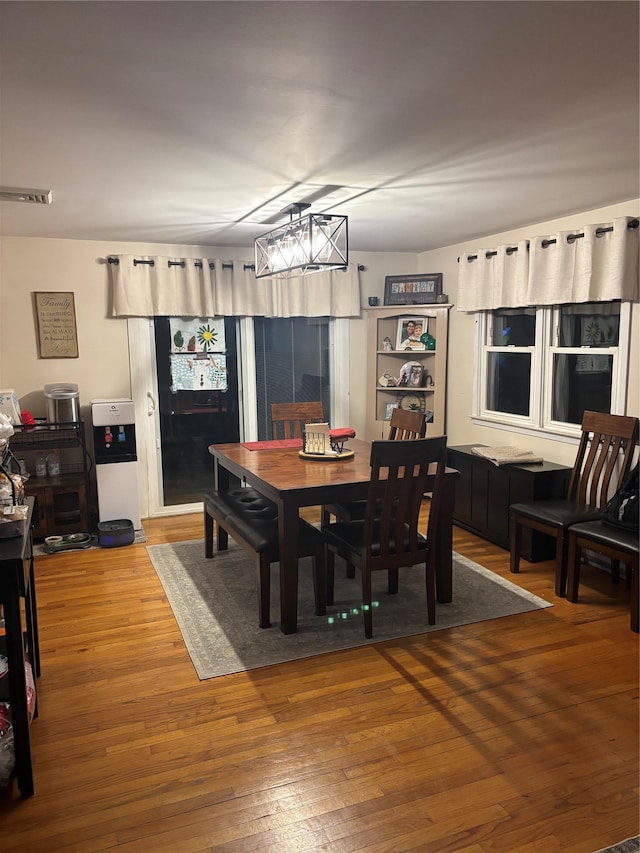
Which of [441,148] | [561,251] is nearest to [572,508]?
[561,251]

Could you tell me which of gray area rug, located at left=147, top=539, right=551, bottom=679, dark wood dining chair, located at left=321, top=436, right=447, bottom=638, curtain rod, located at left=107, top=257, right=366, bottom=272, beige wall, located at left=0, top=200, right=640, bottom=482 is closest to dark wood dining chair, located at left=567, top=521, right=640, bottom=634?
gray area rug, located at left=147, top=539, right=551, bottom=679

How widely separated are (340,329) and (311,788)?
4.40 m

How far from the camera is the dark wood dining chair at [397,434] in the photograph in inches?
150

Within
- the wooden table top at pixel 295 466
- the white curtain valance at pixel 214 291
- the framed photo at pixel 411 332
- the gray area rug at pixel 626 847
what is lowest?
the gray area rug at pixel 626 847

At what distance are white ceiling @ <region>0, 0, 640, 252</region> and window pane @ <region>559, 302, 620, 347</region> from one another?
0.70m

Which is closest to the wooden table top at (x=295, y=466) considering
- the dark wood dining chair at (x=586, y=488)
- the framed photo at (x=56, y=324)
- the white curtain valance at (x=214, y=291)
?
the dark wood dining chair at (x=586, y=488)

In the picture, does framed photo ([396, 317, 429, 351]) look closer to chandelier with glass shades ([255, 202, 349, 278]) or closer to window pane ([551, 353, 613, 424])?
window pane ([551, 353, 613, 424])

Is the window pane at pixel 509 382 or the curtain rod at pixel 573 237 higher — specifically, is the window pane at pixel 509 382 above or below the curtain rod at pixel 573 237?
below

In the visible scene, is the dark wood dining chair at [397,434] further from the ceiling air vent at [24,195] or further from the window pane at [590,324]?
the ceiling air vent at [24,195]

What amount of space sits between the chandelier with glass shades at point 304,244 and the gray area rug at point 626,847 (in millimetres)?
2666

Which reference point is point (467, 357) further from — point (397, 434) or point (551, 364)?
point (397, 434)

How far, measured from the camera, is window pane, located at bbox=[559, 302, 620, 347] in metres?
4.05

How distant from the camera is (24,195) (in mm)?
3311

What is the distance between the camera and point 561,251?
4.17 meters
